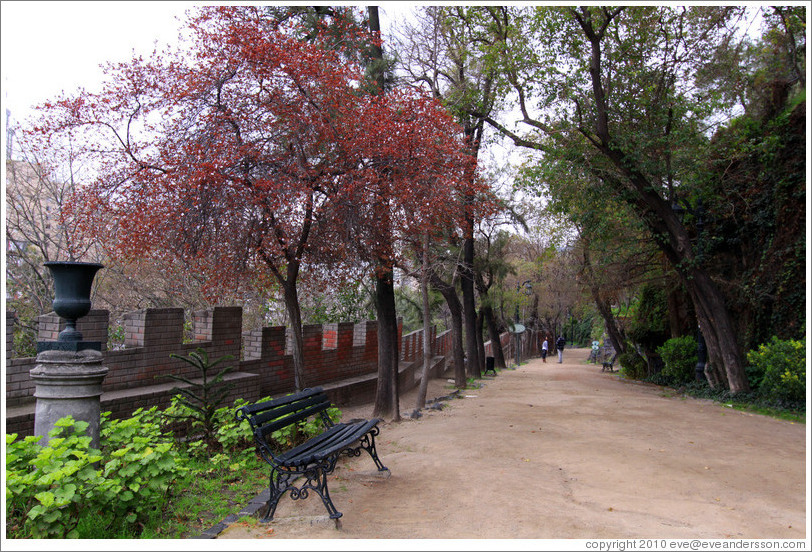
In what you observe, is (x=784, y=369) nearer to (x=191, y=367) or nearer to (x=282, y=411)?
(x=282, y=411)

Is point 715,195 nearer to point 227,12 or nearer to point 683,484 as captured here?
point 683,484

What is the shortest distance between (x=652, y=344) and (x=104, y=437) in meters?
19.9

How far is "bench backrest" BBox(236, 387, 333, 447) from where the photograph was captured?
470 centimetres

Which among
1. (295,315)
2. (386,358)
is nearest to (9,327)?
(295,315)

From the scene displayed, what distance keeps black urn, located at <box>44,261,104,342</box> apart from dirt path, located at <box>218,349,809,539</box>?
7.09 ft

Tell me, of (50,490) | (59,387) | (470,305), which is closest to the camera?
(50,490)

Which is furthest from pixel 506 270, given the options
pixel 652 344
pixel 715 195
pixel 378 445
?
pixel 378 445

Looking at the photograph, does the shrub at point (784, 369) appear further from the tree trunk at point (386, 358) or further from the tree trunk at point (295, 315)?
the tree trunk at point (295, 315)

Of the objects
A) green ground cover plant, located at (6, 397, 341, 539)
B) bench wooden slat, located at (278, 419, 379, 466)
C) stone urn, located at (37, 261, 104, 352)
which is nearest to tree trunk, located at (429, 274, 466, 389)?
bench wooden slat, located at (278, 419, 379, 466)

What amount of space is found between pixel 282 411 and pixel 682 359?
48.2 feet

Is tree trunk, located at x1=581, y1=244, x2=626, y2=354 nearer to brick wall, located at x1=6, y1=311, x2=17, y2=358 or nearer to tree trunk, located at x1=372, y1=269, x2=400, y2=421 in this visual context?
tree trunk, located at x1=372, y1=269, x2=400, y2=421

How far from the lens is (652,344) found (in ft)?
68.2

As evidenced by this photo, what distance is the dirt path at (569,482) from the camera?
4203mm

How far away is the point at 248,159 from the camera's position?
21.4ft
